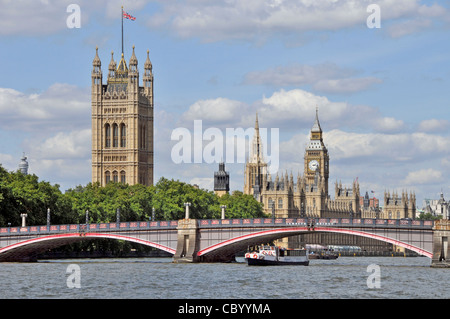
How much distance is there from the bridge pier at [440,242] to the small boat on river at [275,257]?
1855 cm

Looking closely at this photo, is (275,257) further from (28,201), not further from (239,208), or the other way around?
(239,208)

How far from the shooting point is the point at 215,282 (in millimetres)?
79500

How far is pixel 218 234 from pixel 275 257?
28.3 feet

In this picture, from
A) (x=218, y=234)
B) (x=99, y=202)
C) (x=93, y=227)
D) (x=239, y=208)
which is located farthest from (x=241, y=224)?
(x=239, y=208)

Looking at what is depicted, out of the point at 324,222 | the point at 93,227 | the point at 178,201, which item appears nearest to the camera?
the point at 324,222

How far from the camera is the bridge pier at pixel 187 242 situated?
10581cm

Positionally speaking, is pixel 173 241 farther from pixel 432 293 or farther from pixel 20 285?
pixel 432 293

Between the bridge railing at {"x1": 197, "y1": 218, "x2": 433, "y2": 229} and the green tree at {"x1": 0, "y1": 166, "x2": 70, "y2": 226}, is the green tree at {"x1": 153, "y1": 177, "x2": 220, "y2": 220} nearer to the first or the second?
the green tree at {"x1": 0, "y1": 166, "x2": 70, "y2": 226}

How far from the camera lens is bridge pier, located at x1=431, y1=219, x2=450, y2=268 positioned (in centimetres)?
9656

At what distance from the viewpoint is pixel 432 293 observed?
234 ft
